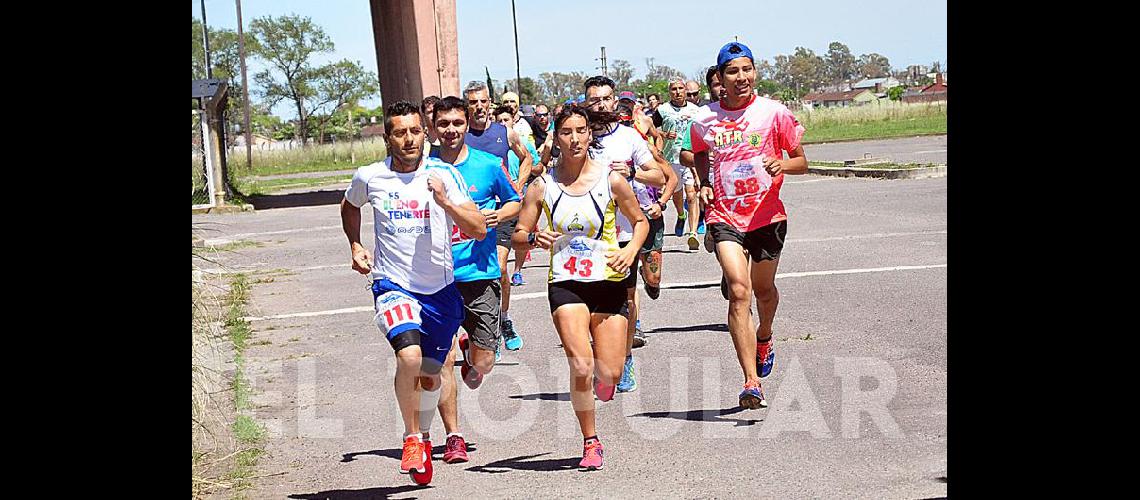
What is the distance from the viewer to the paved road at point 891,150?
33250mm

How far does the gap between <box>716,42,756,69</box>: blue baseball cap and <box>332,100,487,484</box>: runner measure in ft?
6.85

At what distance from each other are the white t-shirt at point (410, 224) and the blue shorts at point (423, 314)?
5 centimetres

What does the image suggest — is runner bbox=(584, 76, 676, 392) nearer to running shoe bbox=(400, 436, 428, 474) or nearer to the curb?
running shoe bbox=(400, 436, 428, 474)

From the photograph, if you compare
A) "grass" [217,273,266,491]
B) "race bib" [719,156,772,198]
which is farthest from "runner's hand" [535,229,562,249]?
"grass" [217,273,266,491]

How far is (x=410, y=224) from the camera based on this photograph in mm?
6652

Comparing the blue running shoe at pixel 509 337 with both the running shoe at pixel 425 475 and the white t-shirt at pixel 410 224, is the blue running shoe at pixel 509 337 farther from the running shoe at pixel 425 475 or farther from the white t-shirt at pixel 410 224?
the running shoe at pixel 425 475

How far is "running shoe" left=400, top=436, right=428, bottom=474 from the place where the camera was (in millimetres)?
6434

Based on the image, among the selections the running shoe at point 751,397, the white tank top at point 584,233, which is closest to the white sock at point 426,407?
the white tank top at point 584,233

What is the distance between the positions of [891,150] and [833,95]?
15333cm
